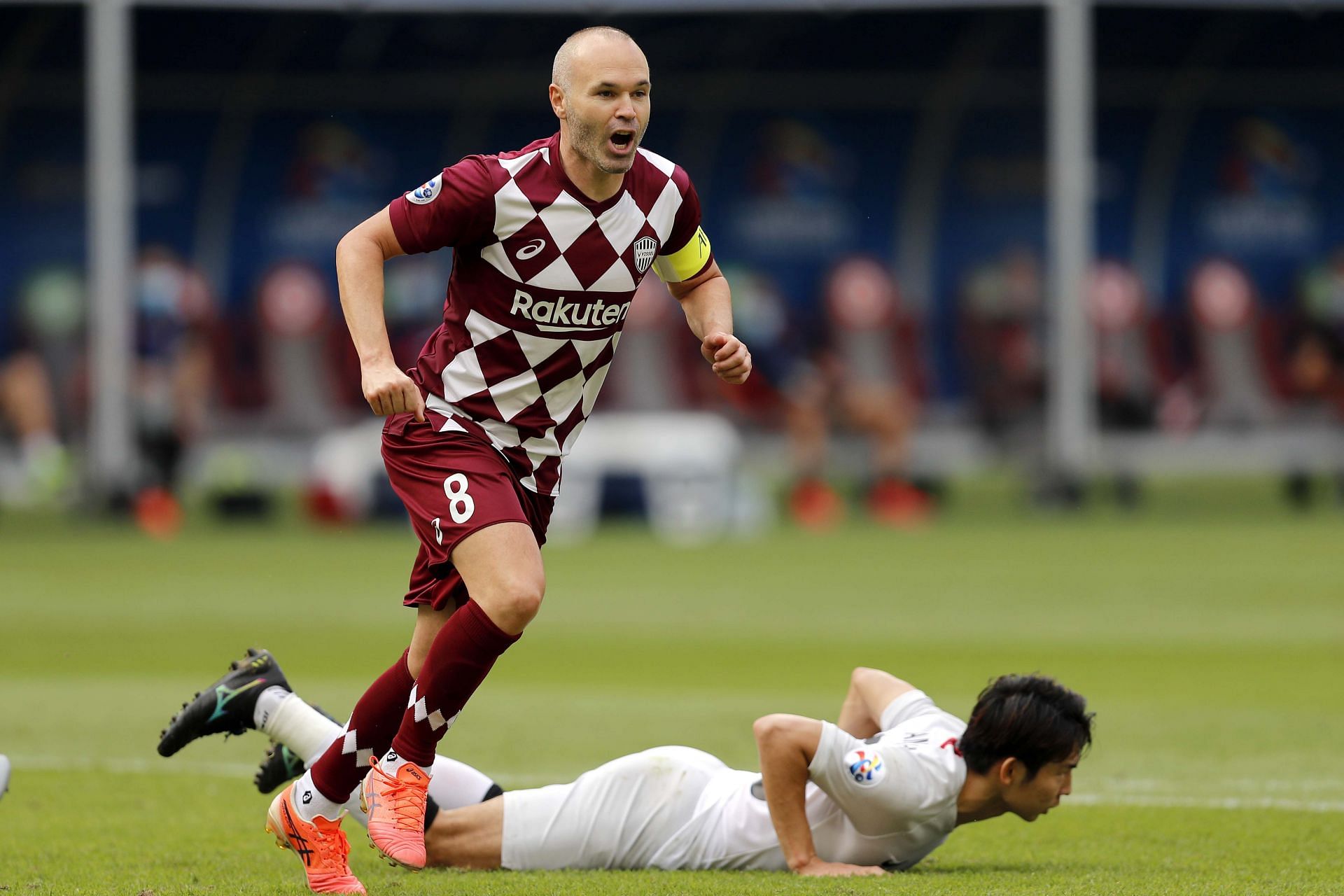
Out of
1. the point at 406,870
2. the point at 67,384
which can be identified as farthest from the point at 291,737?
the point at 67,384

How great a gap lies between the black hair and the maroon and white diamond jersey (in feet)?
3.81

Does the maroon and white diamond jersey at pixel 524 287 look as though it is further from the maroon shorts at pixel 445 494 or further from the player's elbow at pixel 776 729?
the player's elbow at pixel 776 729

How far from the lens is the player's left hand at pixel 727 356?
4582 mm

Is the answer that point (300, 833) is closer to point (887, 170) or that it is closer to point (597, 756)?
point (597, 756)

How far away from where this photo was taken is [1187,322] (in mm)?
24703

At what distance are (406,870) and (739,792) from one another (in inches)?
33.5

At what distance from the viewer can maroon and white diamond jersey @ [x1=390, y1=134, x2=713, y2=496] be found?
440 centimetres

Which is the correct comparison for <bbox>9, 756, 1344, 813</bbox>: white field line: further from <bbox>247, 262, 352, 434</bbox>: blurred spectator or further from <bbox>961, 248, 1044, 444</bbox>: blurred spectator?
<bbox>247, 262, 352, 434</bbox>: blurred spectator

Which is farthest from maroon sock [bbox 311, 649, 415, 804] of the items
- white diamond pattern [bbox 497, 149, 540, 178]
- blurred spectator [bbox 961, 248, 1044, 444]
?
blurred spectator [bbox 961, 248, 1044, 444]

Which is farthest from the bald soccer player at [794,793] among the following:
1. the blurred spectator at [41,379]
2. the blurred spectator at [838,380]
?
the blurred spectator at [41,379]

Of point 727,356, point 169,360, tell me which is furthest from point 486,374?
point 169,360

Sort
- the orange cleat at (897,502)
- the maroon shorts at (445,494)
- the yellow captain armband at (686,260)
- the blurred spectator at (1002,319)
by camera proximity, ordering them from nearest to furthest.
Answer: the maroon shorts at (445,494), the yellow captain armband at (686,260), the orange cleat at (897,502), the blurred spectator at (1002,319)

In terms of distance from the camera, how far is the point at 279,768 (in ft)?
16.6

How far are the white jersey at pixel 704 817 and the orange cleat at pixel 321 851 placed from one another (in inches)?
19.0
